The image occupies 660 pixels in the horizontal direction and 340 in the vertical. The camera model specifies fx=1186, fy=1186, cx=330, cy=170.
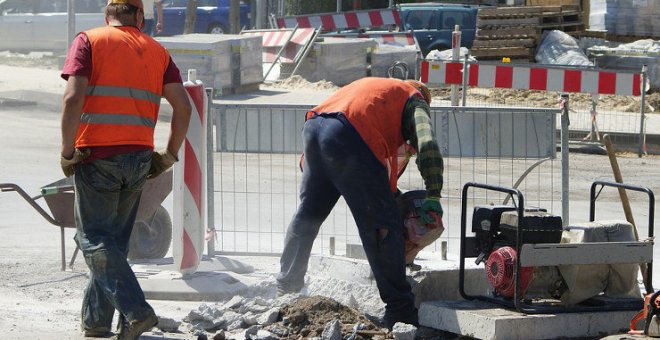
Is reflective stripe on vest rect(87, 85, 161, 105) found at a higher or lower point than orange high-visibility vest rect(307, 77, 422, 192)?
higher

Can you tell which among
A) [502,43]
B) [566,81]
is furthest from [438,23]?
[566,81]

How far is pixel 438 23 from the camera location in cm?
3086

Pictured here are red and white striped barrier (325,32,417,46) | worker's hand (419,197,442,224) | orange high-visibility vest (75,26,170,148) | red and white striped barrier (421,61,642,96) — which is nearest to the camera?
orange high-visibility vest (75,26,170,148)

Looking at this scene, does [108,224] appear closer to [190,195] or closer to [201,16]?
[190,195]

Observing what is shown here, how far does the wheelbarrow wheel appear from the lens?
8.91 meters

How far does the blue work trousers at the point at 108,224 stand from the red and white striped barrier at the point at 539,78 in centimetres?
1122

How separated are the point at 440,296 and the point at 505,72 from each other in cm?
1013

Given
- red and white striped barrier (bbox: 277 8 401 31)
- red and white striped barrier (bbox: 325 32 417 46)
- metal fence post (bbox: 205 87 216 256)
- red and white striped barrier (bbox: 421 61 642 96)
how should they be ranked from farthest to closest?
red and white striped barrier (bbox: 277 8 401 31)
red and white striped barrier (bbox: 325 32 417 46)
red and white striped barrier (bbox: 421 61 642 96)
metal fence post (bbox: 205 87 216 256)

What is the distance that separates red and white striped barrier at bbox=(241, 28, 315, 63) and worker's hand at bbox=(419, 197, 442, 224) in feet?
60.8

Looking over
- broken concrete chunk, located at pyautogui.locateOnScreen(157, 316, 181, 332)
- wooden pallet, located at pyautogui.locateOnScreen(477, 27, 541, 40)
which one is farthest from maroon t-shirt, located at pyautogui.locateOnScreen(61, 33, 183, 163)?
wooden pallet, located at pyautogui.locateOnScreen(477, 27, 541, 40)

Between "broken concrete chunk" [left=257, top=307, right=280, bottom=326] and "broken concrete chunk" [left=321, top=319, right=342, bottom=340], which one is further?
"broken concrete chunk" [left=257, top=307, right=280, bottom=326]

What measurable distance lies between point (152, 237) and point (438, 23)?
2266 cm

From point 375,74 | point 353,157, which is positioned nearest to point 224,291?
point 353,157

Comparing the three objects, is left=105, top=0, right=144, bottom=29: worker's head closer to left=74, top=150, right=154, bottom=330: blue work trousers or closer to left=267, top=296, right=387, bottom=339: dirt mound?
left=74, top=150, right=154, bottom=330: blue work trousers
